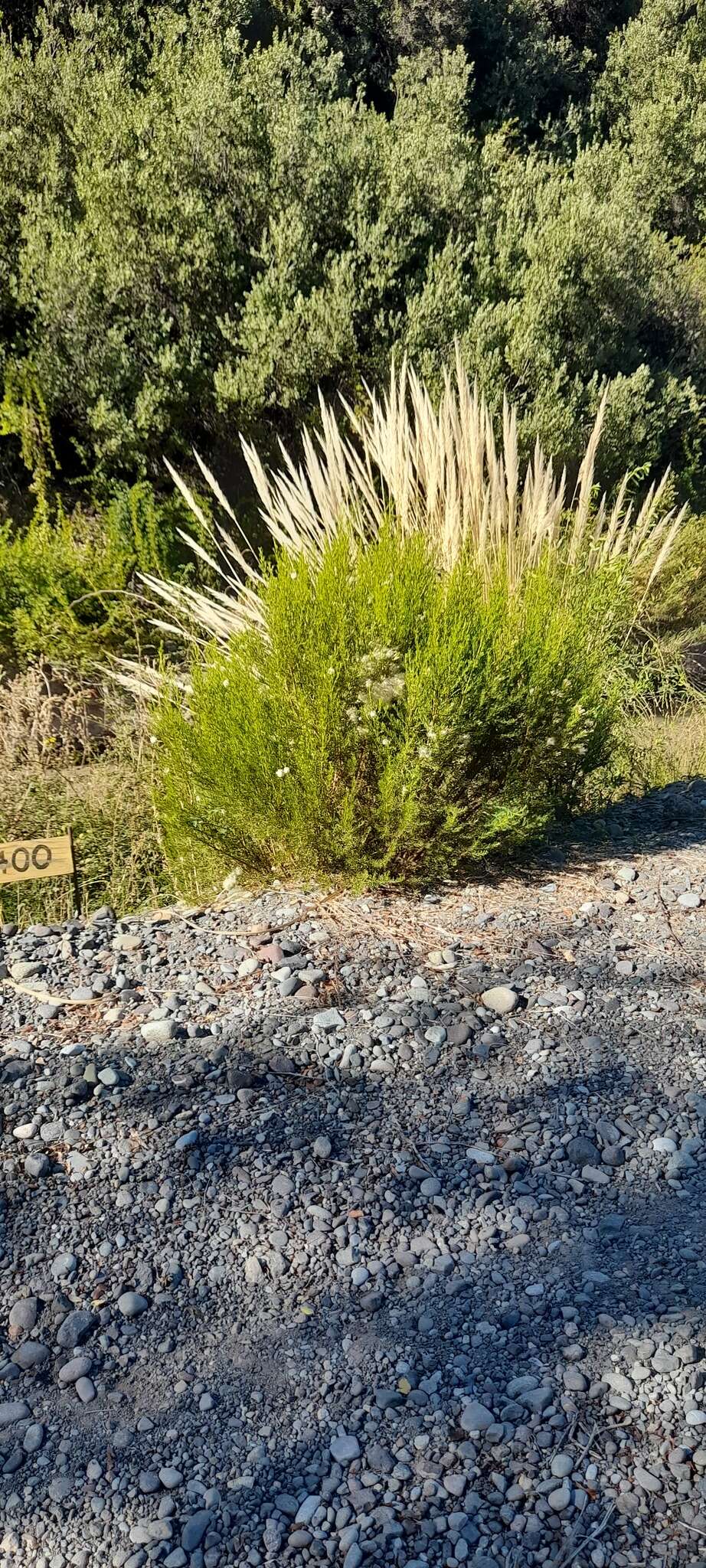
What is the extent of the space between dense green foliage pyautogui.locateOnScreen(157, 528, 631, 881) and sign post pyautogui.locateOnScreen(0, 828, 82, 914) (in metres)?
→ 0.32

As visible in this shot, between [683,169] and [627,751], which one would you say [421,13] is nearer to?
[683,169]

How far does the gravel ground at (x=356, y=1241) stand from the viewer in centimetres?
155

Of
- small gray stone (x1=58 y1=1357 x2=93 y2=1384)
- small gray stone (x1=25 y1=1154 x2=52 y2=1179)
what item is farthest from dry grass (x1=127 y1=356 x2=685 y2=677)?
small gray stone (x1=58 y1=1357 x2=93 y2=1384)

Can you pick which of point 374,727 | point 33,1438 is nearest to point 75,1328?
point 33,1438

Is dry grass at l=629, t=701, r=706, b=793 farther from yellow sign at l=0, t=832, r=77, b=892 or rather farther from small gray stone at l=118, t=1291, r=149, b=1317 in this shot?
small gray stone at l=118, t=1291, r=149, b=1317

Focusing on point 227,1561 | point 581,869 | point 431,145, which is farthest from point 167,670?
point 431,145

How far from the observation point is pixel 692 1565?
4.76ft

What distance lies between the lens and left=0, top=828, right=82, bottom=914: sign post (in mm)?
3139

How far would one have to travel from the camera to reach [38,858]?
320 centimetres

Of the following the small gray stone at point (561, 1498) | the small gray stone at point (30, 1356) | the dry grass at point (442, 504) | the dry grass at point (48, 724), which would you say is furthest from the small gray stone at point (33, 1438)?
the dry grass at point (48, 724)

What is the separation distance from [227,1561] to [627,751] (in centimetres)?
347

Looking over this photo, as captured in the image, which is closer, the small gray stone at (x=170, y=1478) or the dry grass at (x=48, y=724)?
the small gray stone at (x=170, y=1478)

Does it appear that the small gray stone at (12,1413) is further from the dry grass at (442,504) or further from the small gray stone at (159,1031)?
the dry grass at (442,504)

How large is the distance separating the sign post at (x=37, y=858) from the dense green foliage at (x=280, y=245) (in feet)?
11.9
